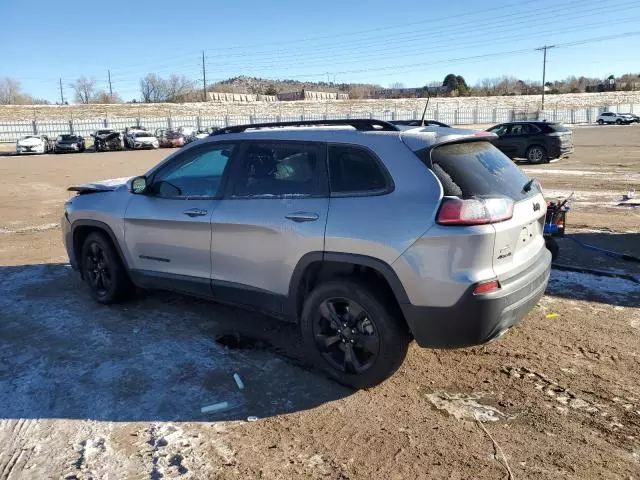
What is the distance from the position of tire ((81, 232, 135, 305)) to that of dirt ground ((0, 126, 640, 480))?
153mm

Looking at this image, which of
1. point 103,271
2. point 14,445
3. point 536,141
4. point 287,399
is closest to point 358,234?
point 287,399

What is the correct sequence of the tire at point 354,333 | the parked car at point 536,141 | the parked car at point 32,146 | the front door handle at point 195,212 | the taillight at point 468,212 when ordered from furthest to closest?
the parked car at point 32,146, the parked car at point 536,141, the front door handle at point 195,212, the tire at point 354,333, the taillight at point 468,212

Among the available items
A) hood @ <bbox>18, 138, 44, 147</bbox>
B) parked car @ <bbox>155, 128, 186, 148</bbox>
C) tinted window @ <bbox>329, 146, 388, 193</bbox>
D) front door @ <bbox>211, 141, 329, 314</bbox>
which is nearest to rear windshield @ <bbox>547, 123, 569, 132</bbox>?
front door @ <bbox>211, 141, 329, 314</bbox>

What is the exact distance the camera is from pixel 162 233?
16.0 feet

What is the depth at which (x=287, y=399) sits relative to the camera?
12.1 ft

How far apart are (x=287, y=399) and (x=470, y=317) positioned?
53.0 inches

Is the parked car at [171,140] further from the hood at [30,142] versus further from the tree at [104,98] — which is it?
the tree at [104,98]

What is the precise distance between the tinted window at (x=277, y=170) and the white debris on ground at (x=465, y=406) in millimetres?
1668

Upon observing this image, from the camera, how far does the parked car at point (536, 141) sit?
1959 centimetres

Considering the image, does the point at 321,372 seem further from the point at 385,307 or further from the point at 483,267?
the point at 483,267

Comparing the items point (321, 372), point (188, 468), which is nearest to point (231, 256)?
point (321, 372)

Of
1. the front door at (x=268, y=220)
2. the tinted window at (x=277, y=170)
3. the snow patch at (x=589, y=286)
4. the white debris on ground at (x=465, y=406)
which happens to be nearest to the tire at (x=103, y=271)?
the front door at (x=268, y=220)

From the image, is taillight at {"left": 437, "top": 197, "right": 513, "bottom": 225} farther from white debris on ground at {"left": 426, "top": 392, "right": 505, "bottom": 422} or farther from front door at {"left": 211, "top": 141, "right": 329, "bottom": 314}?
white debris on ground at {"left": 426, "top": 392, "right": 505, "bottom": 422}

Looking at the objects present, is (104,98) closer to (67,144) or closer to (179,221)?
(67,144)
